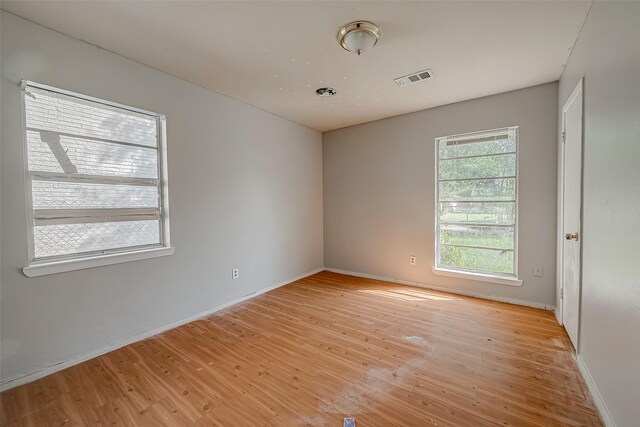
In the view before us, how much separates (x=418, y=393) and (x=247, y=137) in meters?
3.22

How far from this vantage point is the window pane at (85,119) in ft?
6.31

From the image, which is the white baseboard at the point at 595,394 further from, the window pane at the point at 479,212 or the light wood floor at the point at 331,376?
the window pane at the point at 479,212

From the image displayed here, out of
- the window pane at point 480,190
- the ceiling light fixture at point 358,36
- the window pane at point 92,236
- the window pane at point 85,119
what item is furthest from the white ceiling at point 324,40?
the window pane at point 92,236

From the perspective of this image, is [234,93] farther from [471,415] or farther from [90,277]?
[471,415]

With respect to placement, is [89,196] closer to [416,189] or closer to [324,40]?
[324,40]

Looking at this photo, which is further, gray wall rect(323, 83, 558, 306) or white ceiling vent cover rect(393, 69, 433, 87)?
gray wall rect(323, 83, 558, 306)

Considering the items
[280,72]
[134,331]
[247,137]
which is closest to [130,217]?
[134,331]

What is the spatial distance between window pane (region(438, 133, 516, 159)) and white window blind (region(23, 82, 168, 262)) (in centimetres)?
349

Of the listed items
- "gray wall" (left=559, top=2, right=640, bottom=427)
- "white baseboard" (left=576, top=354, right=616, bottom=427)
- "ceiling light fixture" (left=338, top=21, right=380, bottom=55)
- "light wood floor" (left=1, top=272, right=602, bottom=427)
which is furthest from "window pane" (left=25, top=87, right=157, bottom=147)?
"white baseboard" (left=576, top=354, right=616, bottom=427)

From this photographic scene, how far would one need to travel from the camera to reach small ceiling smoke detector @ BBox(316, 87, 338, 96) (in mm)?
2951

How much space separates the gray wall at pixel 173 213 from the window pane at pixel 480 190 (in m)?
2.17

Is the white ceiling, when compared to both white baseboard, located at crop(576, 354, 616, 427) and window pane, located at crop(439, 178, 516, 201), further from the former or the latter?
white baseboard, located at crop(576, 354, 616, 427)

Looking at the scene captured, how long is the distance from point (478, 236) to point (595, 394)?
2.03 m

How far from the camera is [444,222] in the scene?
3650 mm
